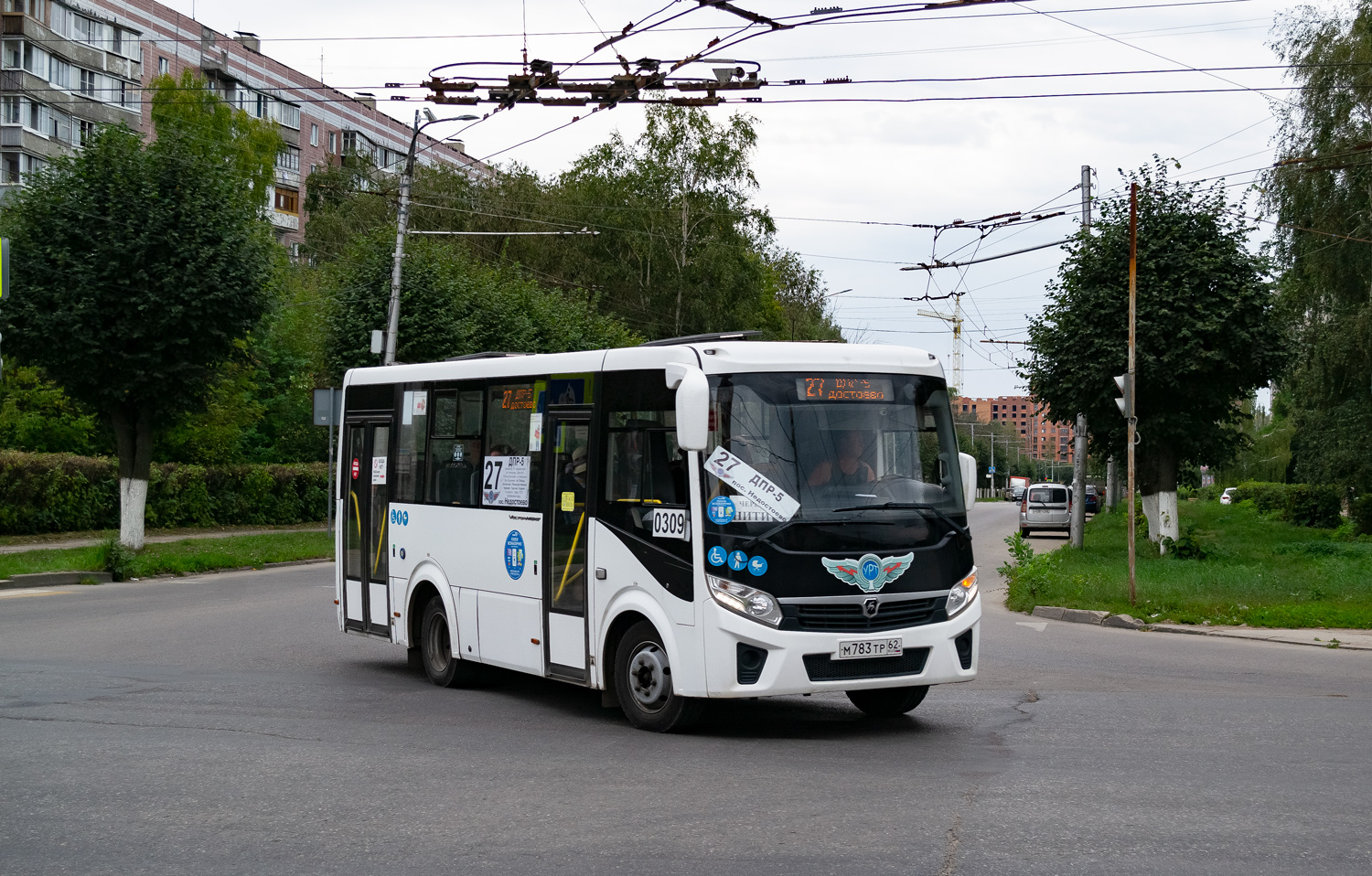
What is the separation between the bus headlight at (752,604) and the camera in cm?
885

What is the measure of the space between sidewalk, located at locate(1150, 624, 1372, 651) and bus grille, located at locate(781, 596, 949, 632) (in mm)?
7933

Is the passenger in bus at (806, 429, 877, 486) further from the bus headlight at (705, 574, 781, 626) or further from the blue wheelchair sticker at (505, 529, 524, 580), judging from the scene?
the blue wheelchair sticker at (505, 529, 524, 580)

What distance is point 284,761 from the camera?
828cm

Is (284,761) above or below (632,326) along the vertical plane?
below

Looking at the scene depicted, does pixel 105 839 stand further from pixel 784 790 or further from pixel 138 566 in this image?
pixel 138 566

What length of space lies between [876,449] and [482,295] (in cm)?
3569

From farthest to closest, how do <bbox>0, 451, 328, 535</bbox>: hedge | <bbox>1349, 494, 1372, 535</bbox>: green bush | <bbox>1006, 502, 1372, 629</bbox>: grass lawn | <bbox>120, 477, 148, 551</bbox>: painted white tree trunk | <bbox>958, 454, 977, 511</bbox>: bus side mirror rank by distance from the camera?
<bbox>1349, 494, 1372, 535</bbox>: green bush
<bbox>0, 451, 328, 535</bbox>: hedge
<bbox>120, 477, 148, 551</bbox>: painted white tree trunk
<bbox>1006, 502, 1372, 629</bbox>: grass lawn
<bbox>958, 454, 977, 511</bbox>: bus side mirror

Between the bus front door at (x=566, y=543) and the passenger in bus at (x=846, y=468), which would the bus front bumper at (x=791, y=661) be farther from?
the bus front door at (x=566, y=543)

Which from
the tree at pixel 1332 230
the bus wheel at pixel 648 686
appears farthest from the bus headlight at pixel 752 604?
the tree at pixel 1332 230

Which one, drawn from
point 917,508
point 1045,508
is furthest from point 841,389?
point 1045,508

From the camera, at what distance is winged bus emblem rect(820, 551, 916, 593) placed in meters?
9.01

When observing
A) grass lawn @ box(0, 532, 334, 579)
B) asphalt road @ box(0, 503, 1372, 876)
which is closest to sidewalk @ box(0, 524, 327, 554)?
grass lawn @ box(0, 532, 334, 579)

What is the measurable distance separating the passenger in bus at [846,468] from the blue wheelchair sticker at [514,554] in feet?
8.81

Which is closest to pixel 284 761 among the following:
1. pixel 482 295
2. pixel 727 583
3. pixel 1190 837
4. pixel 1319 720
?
pixel 727 583
